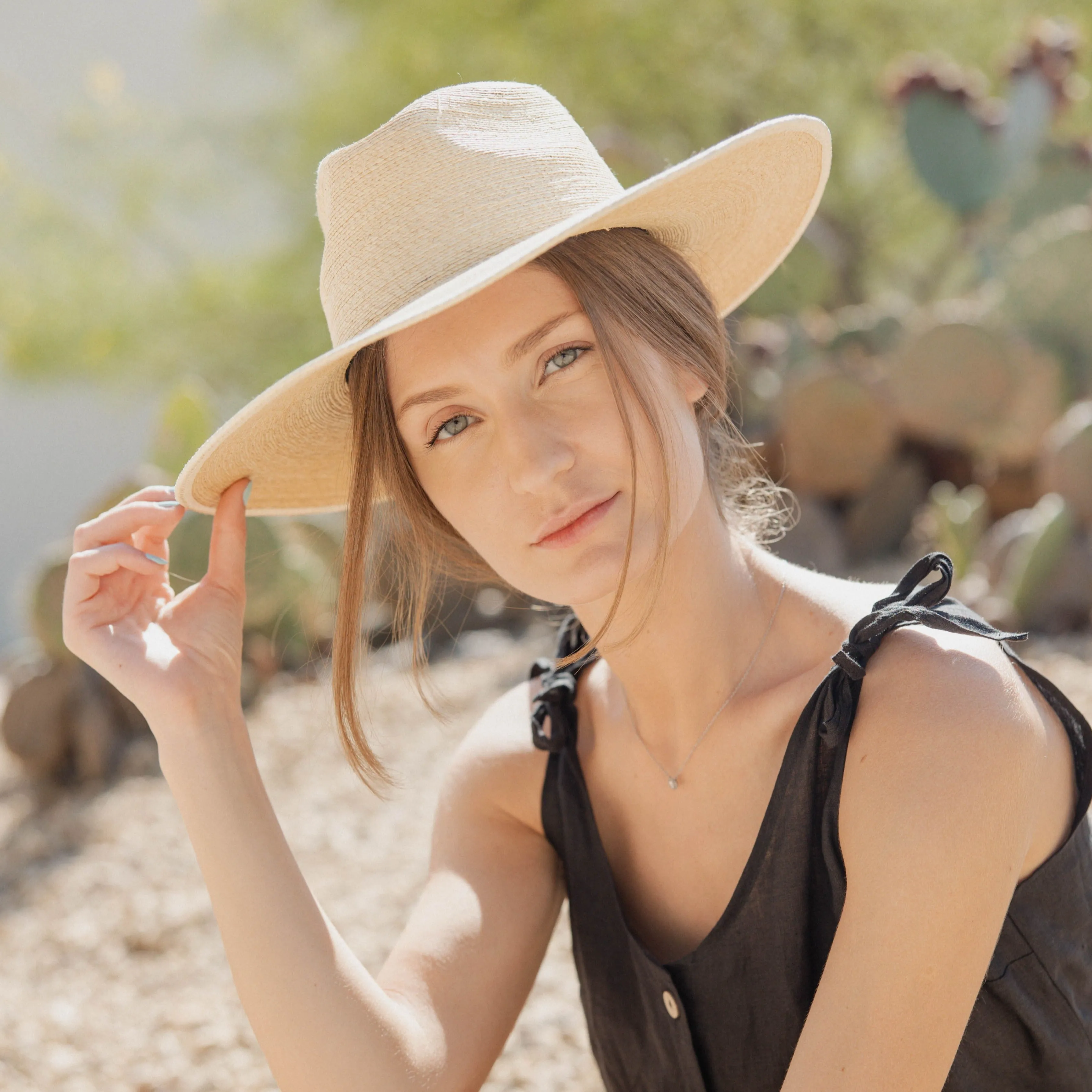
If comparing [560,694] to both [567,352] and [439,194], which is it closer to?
[567,352]

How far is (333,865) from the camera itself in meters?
2.99

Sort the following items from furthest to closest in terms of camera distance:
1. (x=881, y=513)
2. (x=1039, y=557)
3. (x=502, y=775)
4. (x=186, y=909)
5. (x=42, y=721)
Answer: (x=881, y=513), (x=42, y=721), (x=1039, y=557), (x=186, y=909), (x=502, y=775)

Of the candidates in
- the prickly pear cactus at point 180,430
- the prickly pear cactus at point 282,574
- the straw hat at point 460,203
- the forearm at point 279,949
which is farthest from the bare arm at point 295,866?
the prickly pear cactus at point 180,430

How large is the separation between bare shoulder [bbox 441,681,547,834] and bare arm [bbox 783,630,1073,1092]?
1.64 ft

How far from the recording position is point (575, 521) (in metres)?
1.23

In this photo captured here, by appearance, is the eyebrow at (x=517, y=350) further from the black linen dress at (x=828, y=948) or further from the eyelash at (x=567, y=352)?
the black linen dress at (x=828, y=948)

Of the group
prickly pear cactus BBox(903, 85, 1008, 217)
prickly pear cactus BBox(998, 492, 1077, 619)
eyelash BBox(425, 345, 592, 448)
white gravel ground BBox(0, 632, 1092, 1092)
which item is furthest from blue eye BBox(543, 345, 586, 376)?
prickly pear cactus BBox(903, 85, 1008, 217)

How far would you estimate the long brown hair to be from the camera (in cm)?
125

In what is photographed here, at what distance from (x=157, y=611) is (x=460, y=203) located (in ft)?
2.06

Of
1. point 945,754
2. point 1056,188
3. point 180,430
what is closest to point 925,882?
point 945,754

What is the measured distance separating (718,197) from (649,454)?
34cm

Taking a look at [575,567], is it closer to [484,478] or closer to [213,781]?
[484,478]

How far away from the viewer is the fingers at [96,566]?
1.37 meters

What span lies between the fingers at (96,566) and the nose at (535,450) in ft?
1.55
